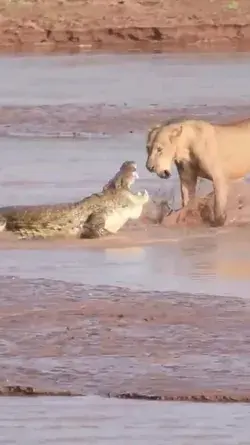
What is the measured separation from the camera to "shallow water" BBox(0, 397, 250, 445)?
710 cm

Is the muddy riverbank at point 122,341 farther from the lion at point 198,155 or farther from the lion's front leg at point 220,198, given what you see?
the lion's front leg at point 220,198

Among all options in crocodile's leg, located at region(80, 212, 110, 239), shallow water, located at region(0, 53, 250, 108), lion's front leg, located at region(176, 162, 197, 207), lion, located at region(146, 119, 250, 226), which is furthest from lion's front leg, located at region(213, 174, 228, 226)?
shallow water, located at region(0, 53, 250, 108)

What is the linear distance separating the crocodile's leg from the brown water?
0.13 meters

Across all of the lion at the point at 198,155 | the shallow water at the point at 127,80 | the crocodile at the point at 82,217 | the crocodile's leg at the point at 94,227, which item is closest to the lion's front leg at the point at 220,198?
the lion at the point at 198,155

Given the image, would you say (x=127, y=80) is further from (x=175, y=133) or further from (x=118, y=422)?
(x=118, y=422)

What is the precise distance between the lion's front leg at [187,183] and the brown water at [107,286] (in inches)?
12.1

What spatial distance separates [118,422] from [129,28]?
79.6 feet

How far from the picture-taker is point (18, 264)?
11141 millimetres

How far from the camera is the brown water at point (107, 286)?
24.2ft

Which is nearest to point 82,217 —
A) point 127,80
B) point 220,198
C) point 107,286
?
point 220,198

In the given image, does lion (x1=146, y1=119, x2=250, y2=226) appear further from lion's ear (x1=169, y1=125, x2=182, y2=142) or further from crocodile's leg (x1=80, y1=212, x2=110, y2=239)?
crocodile's leg (x1=80, y1=212, x2=110, y2=239)

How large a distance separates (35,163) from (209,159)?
4.09m

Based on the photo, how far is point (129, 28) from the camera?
102 ft

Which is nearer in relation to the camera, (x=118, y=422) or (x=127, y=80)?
(x=118, y=422)
